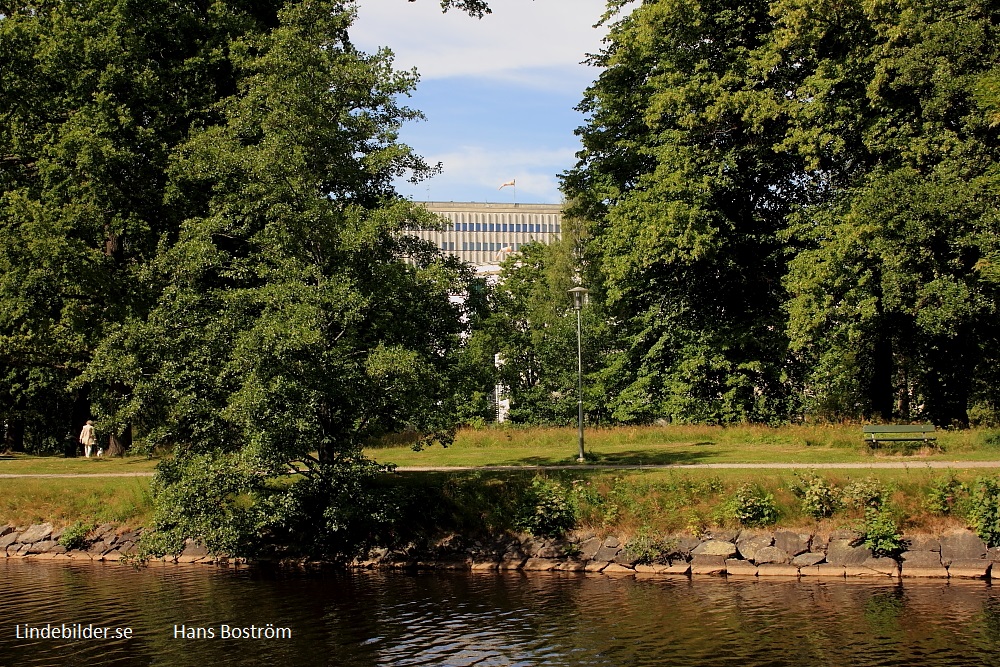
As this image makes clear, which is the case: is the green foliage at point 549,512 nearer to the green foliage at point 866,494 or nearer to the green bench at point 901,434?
the green foliage at point 866,494

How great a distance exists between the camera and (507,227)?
16788 centimetres

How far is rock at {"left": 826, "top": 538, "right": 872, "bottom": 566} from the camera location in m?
21.3

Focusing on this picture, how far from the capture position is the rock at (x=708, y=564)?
72.1ft

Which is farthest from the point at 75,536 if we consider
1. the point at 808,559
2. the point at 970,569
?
the point at 970,569

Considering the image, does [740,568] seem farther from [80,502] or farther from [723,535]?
[80,502]

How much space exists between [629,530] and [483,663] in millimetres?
8622

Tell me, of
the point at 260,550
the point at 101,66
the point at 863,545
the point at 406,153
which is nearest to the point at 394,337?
the point at 406,153

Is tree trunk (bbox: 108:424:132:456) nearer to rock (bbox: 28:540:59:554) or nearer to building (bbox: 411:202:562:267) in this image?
rock (bbox: 28:540:59:554)

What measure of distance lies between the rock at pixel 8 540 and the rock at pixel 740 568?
19930mm

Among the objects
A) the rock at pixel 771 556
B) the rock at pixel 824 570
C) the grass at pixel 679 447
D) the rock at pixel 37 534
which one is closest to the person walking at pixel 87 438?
the rock at pixel 37 534

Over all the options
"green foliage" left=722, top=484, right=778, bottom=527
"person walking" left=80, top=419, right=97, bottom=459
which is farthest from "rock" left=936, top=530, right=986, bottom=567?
"person walking" left=80, top=419, right=97, bottom=459

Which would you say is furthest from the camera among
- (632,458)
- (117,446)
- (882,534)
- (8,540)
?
(117,446)

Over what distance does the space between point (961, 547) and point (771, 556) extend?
3.94 m

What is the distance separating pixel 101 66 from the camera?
34031 millimetres
